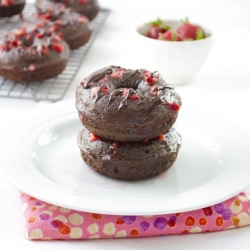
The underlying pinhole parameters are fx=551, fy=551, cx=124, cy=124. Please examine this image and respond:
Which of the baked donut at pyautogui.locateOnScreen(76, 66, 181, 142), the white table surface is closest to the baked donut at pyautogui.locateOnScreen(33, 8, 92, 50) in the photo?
the white table surface

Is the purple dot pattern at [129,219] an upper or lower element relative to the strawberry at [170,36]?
upper

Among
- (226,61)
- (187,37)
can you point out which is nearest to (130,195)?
(187,37)

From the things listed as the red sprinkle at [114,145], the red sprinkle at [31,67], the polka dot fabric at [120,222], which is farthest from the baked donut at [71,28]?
the polka dot fabric at [120,222]

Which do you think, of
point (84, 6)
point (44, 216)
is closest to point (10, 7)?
point (84, 6)

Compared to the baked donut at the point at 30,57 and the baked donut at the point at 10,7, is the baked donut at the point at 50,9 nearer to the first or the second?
the baked donut at the point at 10,7

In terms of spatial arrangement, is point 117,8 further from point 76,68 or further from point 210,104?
point 210,104

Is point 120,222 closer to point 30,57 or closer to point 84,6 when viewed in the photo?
point 30,57

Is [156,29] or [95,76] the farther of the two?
[156,29]
